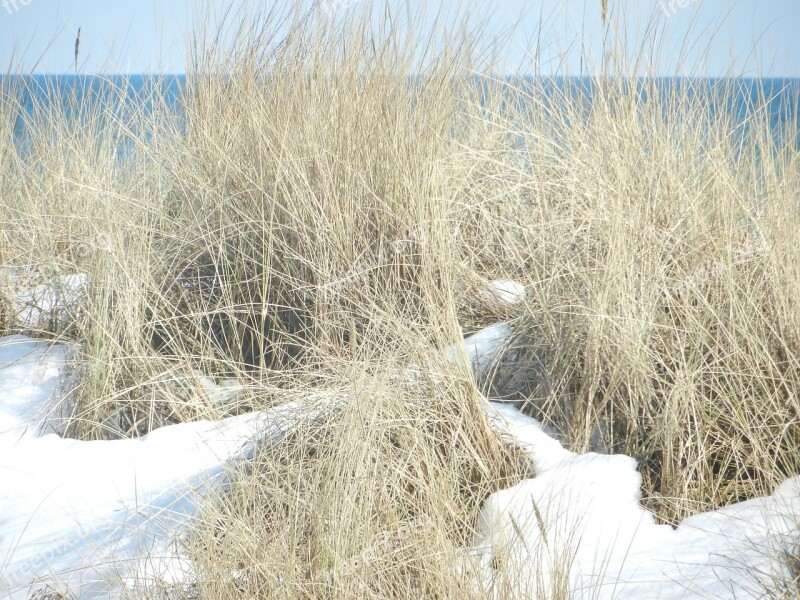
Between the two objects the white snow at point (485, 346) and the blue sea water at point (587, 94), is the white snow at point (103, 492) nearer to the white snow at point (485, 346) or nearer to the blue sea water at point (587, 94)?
the white snow at point (485, 346)

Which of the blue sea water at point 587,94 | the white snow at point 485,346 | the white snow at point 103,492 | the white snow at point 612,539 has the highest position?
the blue sea water at point 587,94

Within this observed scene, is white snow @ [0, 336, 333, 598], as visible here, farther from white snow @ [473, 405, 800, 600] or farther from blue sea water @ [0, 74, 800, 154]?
blue sea water @ [0, 74, 800, 154]

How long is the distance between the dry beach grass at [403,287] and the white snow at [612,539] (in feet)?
0.24

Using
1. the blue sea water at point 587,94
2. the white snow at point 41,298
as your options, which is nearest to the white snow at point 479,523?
the white snow at point 41,298

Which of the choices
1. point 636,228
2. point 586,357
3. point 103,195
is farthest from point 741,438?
point 103,195

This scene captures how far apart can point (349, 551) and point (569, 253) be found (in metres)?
1.20

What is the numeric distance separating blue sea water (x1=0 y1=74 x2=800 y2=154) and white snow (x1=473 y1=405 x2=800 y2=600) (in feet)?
4.74

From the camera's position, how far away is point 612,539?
1743mm

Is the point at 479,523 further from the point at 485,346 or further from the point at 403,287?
the point at 403,287

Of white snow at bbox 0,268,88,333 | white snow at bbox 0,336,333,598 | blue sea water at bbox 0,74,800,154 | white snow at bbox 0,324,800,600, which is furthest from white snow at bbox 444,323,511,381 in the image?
white snow at bbox 0,268,88,333

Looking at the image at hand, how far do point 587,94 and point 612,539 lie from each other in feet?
6.04

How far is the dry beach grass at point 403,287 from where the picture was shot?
1743 millimetres

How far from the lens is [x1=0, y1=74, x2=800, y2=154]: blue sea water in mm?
2871

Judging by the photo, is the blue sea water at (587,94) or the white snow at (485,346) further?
the blue sea water at (587,94)
